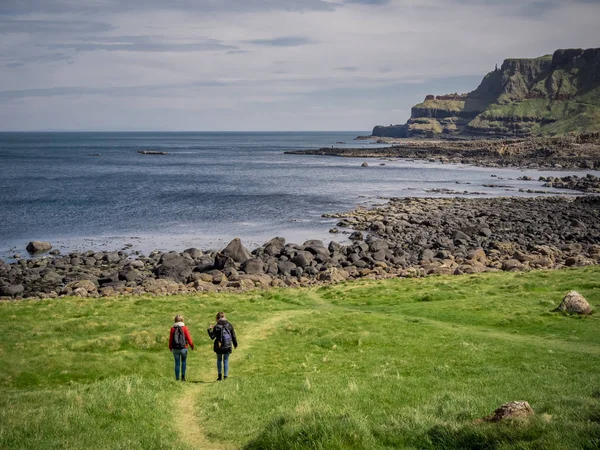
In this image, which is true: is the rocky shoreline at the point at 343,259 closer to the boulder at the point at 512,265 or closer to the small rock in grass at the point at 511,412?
the boulder at the point at 512,265

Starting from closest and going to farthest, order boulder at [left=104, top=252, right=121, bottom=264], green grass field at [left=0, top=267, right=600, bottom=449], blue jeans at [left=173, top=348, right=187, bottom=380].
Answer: green grass field at [left=0, top=267, right=600, bottom=449] → blue jeans at [left=173, top=348, right=187, bottom=380] → boulder at [left=104, top=252, right=121, bottom=264]

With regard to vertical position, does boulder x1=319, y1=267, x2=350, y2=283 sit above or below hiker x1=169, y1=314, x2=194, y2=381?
below

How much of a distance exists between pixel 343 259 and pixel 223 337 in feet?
113

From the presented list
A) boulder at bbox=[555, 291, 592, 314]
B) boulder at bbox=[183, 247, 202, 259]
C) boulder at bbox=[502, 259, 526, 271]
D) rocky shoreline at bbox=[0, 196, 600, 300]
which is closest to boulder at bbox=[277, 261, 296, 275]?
rocky shoreline at bbox=[0, 196, 600, 300]

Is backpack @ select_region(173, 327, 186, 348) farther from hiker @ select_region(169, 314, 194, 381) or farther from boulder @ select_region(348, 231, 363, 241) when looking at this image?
boulder @ select_region(348, 231, 363, 241)

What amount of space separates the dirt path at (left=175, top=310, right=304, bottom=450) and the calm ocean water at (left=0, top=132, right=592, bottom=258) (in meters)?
35.7

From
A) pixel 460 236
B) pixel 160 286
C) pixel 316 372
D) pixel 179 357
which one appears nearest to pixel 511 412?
pixel 316 372

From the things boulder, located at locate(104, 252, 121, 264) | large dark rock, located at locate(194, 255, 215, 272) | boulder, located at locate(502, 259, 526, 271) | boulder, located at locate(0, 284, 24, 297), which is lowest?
boulder, located at locate(0, 284, 24, 297)

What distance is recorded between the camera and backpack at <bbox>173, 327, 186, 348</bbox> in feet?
62.3

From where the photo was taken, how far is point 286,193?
105m

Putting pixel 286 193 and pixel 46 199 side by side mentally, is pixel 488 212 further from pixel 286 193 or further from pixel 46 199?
pixel 46 199

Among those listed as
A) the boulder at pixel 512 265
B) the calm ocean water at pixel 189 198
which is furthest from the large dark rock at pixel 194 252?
the boulder at pixel 512 265

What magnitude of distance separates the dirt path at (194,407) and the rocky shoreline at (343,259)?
16.0 metres

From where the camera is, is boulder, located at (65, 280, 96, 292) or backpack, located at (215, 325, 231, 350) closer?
backpack, located at (215, 325, 231, 350)
